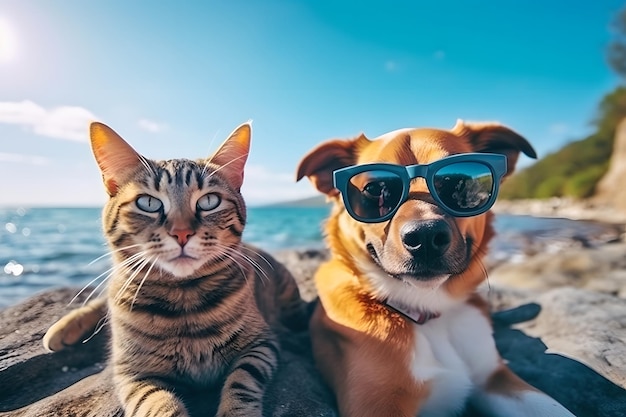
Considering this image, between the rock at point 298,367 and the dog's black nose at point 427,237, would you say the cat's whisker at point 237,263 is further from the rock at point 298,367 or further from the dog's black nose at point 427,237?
the dog's black nose at point 427,237

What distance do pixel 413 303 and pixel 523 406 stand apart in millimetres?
653

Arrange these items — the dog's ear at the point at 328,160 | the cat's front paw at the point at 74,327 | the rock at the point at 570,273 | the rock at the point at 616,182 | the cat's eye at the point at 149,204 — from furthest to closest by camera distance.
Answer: the rock at the point at 616,182
the rock at the point at 570,273
the dog's ear at the point at 328,160
the cat's front paw at the point at 74,327
the cat's eye at the point at 149,204

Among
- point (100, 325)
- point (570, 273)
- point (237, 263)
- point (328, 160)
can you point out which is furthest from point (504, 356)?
point (570, 273)

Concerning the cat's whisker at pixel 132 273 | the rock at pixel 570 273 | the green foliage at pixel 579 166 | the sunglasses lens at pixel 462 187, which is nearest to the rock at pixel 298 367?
the cat's whisker at pixel 132 273

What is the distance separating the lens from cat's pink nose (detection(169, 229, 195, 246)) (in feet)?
5.23

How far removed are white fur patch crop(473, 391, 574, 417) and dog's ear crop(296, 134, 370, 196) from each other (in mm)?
1347

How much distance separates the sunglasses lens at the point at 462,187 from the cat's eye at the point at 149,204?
128 centimetres

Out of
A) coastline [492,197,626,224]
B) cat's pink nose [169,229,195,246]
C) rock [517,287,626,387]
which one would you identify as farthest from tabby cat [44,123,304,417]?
coastline [492,197,626,224]

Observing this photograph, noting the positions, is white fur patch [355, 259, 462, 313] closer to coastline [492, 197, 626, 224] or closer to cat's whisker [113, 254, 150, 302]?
cat's whisker [113, 254, 150, 302]

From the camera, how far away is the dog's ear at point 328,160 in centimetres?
226

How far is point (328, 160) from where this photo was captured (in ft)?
7.68

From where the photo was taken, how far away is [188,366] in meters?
1.70

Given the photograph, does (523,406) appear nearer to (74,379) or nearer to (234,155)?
(234,155)

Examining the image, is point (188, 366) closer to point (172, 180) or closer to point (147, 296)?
point (147, 296)
